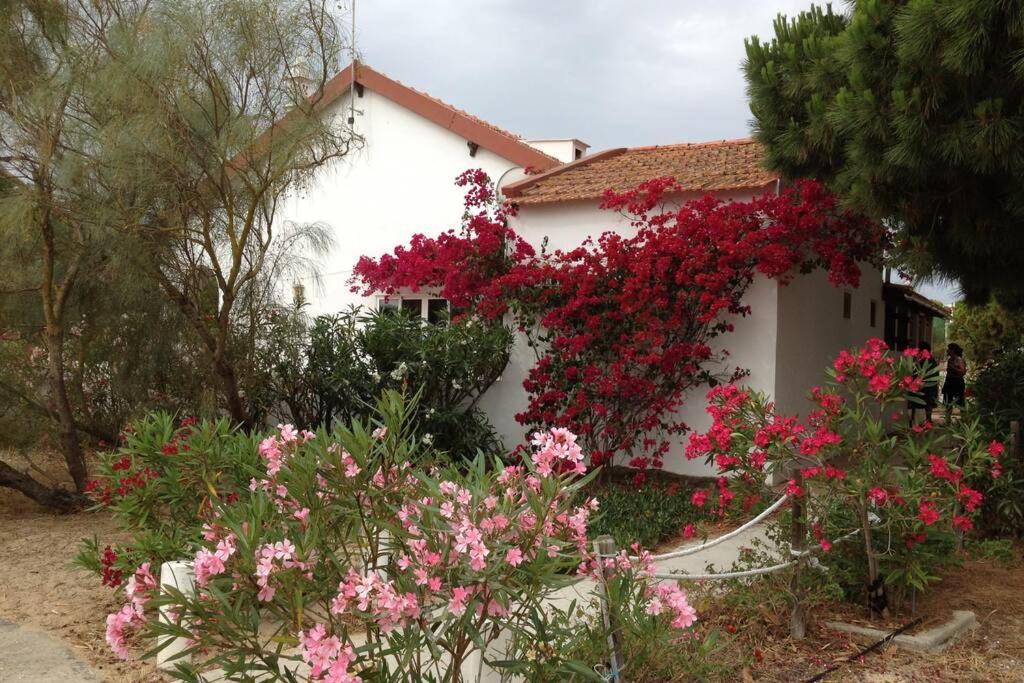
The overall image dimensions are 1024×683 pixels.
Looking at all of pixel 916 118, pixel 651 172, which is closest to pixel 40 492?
pixel 651 172

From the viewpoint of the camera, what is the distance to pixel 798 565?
4.93m

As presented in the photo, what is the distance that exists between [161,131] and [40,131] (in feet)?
4.11

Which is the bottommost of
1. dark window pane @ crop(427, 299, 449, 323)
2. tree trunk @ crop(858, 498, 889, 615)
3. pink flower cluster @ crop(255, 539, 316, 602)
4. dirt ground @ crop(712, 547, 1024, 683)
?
dirt ground @ crop(712, 547, 1024, 683)

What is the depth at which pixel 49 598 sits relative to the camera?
241 inches

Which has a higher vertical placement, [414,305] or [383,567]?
[414,305]

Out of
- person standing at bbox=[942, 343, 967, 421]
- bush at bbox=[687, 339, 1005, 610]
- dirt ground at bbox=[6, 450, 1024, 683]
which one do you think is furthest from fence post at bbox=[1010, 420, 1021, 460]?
person standing at bbox=[942, 343, 967, 421]

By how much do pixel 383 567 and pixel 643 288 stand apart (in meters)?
6.93

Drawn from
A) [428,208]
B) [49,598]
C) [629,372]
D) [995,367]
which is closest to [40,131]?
[49,598]

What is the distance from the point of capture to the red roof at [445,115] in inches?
472

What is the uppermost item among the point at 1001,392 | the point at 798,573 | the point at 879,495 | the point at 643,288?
the point at 643,288

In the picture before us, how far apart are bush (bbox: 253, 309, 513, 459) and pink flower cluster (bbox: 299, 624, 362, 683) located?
745cm

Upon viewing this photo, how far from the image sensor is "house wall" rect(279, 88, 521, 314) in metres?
12.4

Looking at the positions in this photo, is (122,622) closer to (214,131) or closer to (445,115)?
(214,131)

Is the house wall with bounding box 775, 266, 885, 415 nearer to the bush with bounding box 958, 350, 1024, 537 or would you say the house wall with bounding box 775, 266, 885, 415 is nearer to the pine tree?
the bush with bounding box 958, 350, 1024, 537
